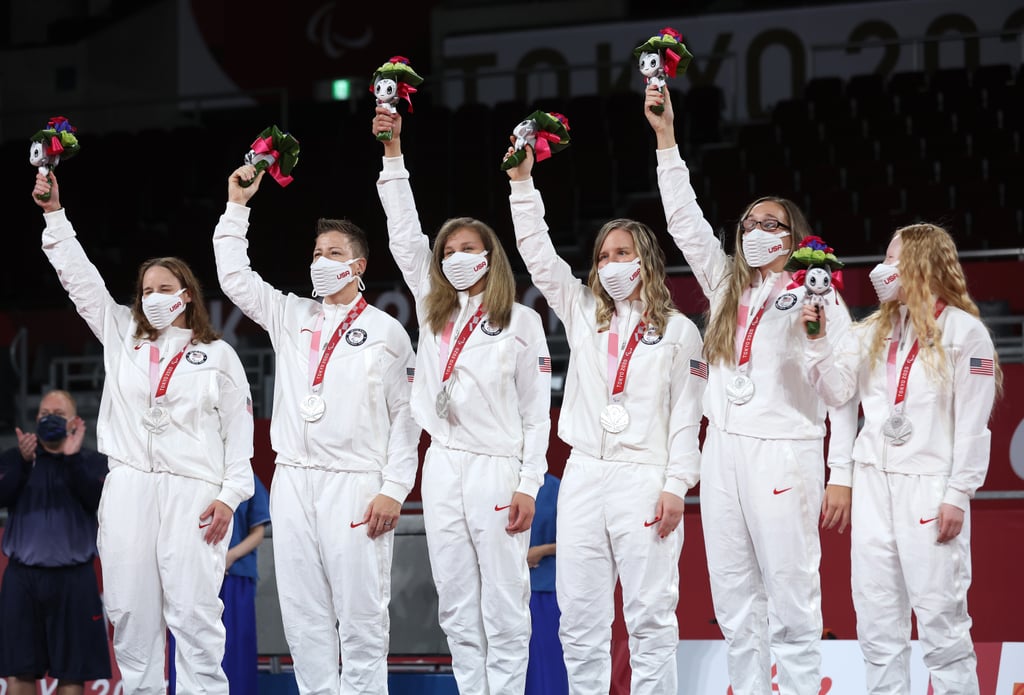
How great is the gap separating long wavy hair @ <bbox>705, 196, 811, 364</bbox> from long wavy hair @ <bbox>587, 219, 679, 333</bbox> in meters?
0.19

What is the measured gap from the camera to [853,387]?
496 cm

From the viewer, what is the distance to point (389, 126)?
17.8 feet

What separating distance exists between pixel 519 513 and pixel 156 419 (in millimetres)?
1649

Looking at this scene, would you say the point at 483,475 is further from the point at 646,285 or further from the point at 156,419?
the point at 156,419

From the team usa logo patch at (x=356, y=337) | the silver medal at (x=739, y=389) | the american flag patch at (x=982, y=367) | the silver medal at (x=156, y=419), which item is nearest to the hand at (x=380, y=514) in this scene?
the team usa logo patch at (x=356, y=337)

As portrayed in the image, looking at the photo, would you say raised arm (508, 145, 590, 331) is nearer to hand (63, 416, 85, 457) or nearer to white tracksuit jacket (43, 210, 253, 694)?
white tracksuit jacket (43, 210, 253, 694)

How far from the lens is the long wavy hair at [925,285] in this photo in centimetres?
498

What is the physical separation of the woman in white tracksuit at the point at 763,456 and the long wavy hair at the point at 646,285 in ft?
0.45

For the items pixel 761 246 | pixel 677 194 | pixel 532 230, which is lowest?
pixel 761 246

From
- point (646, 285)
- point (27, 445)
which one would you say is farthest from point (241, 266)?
point (646, 285)

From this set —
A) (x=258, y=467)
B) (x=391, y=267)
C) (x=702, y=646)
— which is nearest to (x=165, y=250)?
(x=391, y=267)

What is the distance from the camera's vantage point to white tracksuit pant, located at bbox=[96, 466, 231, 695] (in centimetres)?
538

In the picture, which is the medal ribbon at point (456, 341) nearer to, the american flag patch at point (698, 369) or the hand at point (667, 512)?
the american flag patch at point (698, 369)

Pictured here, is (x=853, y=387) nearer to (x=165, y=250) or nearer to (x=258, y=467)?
(x=258, y=467)
